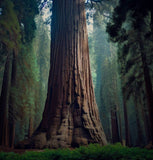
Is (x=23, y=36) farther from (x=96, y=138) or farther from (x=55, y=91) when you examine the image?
(x=96, y=138)

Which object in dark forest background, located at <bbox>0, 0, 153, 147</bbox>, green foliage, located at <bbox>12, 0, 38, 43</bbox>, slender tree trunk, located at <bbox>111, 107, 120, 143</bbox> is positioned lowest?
slender tree trunk, located at <bbox>111, 107, 120, 143</bbox>

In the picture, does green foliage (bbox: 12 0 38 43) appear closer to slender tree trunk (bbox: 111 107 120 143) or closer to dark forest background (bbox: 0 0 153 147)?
dark forest background (bbox: 0 0 153 147)

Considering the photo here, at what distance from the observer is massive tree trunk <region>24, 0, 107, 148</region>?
18.7ft

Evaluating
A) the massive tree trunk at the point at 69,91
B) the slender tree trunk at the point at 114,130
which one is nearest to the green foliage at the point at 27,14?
the massive tree trunk at the point at 69,91

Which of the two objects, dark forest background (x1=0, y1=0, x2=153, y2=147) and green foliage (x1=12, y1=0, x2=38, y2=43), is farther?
green foliage (x1=12, y1=0, x2=38, y2=43)

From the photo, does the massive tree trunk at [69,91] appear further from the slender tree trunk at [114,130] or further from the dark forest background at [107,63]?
the slender tree trunk at [114,130]

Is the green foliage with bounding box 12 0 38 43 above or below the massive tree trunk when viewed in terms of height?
above

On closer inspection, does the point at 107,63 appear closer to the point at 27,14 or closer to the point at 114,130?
the point at 114,130

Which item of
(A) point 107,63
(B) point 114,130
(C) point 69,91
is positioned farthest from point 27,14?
(B) point 114,130

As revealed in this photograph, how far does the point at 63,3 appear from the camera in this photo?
798 centimetres

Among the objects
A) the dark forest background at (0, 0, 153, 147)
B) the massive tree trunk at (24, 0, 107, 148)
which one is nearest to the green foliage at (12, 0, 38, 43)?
the dark forest background at (0, 0, 153, 147)

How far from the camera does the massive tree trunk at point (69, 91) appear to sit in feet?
18.7

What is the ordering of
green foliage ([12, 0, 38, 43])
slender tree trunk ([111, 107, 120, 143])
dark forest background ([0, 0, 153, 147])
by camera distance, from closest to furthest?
dark forest background ([0, 0, 153, 147]), green foliage ([12, 0, 38, 43]), slender tree trunk ([111, 107, 120, 143])

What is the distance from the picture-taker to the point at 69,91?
21.2 feet
